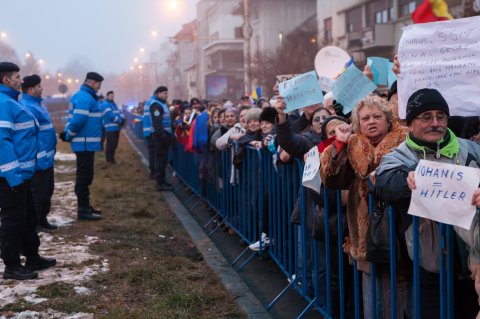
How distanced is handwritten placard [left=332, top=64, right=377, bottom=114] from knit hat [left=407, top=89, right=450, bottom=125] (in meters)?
1.39

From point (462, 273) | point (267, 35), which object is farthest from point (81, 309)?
point (267, 35)

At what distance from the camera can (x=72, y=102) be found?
8930mm

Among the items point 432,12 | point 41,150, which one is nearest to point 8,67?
point 41,150

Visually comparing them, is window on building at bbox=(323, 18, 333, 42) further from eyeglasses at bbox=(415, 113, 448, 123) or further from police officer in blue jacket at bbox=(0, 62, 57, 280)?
eyeglasses at bbox=(415, 113, 448, 123)

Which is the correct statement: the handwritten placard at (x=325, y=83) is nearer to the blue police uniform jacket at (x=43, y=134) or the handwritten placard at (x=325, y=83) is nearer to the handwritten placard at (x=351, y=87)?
the handwritten placard at (x=351, y=87)

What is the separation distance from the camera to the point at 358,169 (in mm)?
3578

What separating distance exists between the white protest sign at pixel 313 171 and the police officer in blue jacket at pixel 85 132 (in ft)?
17.4

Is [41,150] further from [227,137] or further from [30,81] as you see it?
[227,137]

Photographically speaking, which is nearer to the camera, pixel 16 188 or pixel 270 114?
pixel 270 114

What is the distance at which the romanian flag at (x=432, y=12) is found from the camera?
3.99 meters


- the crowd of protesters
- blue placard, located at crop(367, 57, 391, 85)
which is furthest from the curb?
blue placard, located at crop(367, 57, 391, 85)

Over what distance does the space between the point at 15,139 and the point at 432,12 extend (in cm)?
416

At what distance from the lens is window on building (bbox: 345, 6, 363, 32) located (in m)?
34.7

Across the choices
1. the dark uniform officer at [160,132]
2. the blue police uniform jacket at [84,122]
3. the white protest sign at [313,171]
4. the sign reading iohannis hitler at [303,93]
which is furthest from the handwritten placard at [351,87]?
the dark uniform officer at [160,132]
